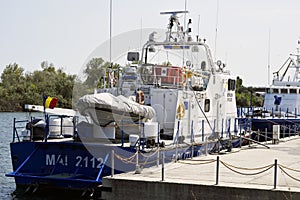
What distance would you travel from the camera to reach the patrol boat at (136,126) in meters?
17.8

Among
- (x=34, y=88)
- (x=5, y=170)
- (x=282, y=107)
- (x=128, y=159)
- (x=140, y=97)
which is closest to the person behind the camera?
(x=128, y=159)

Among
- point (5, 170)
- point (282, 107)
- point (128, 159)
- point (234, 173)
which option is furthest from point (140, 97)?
point (282, 107)

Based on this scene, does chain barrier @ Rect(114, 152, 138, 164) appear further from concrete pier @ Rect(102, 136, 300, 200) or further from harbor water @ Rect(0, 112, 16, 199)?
harbor water @ Rect(0, 112, 16, 199)

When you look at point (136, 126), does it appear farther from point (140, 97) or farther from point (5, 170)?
point (5, 170)

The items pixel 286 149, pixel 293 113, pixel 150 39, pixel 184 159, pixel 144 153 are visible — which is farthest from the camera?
pixel 293 113

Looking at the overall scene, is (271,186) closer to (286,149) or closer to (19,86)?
(286,149)

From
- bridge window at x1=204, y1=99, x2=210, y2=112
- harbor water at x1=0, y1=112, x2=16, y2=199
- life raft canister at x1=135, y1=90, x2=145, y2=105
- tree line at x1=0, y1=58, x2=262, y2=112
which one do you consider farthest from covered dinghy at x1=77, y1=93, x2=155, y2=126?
tree line at x1=0, y1=58, x2=262, y2=112

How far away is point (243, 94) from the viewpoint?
7825cm

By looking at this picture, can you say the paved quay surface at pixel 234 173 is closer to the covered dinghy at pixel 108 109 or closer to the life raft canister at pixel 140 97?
the covered dinghy at pixel 108 109

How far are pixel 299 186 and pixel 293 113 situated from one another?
27.9m

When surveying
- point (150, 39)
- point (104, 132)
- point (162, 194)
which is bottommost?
point (162, 194)

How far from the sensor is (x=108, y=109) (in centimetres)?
1781

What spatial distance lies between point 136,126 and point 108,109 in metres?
1.68

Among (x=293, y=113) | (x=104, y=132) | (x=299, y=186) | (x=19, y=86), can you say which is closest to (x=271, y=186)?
(x=299, y=186)
